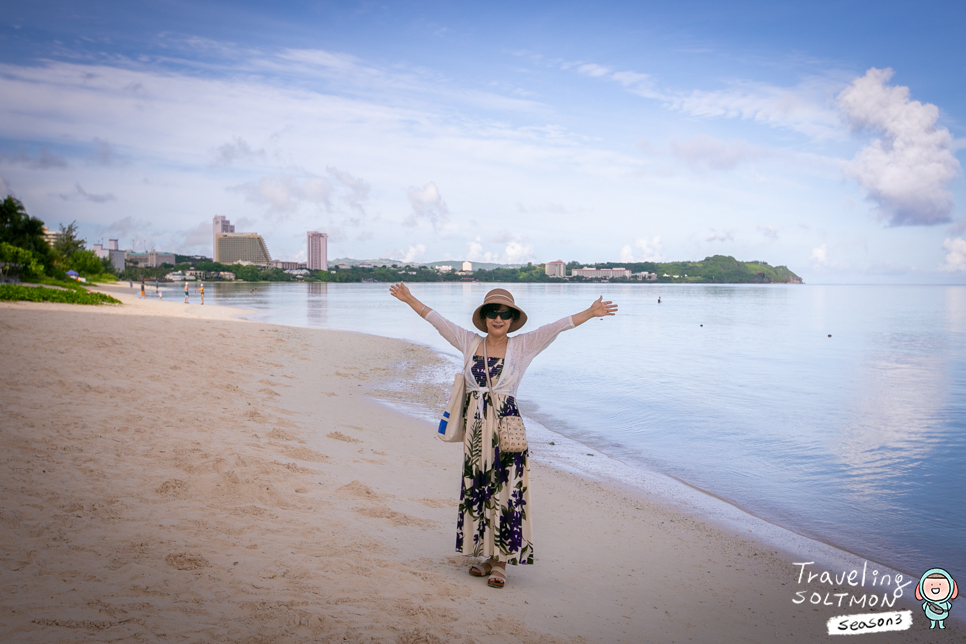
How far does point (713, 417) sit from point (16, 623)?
43.5 feet

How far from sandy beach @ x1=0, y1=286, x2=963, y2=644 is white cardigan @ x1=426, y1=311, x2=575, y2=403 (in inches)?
55.9

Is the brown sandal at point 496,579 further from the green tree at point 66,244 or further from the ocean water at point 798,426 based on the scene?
the green tree at point 66,244

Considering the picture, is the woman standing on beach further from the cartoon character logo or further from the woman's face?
the cartoon character logo

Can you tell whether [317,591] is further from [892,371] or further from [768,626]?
[892,371]

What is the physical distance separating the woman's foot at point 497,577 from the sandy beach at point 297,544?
0.07 meters

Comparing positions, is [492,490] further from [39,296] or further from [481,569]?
[39,296]

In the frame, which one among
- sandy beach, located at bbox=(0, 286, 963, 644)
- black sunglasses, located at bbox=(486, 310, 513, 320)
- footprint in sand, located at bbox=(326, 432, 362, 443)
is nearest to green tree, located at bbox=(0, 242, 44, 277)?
sandy beach, located at bbox=(0, 286, 963, 644)

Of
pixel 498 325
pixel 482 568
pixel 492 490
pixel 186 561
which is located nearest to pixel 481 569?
pixel 482 568

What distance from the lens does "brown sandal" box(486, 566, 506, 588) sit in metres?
4.09

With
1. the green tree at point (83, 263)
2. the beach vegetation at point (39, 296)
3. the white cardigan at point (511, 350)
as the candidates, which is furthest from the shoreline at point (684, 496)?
the green tree at point (83, 263)

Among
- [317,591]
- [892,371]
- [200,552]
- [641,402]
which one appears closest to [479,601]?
[317,591]

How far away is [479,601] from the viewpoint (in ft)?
12.6

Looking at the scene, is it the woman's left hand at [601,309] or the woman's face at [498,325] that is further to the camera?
the woman's left hand at [601,309]

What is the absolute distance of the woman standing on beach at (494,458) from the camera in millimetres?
4090
